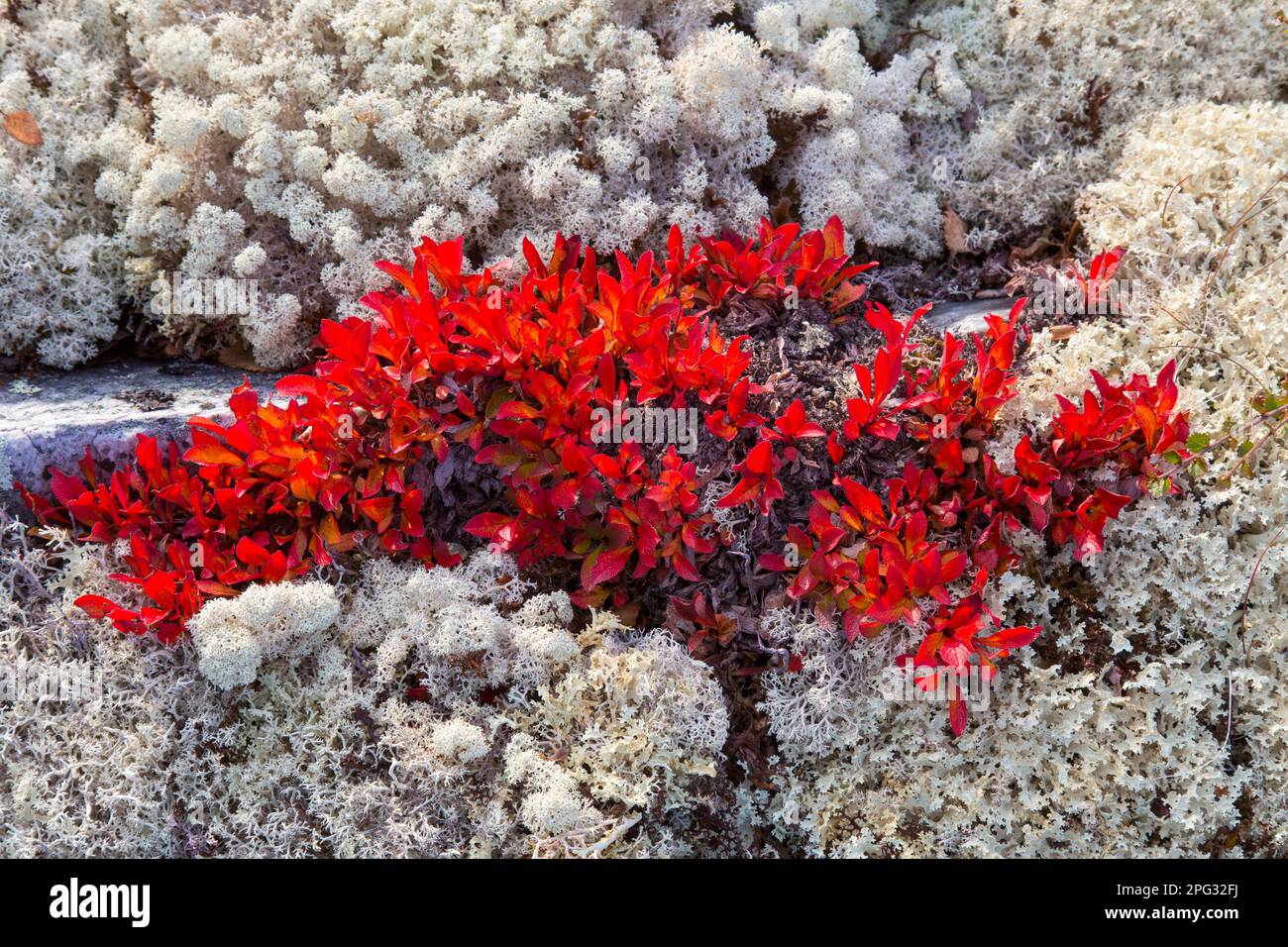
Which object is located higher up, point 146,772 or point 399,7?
point 399,7

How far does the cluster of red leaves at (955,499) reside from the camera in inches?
97.6

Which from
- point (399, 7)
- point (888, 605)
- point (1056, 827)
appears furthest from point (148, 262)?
point (1056, 827)

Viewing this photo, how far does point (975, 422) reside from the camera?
8.70 ft

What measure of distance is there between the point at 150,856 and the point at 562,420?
1.54 m

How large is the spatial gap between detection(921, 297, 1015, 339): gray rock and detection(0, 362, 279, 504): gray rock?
225 centimetres

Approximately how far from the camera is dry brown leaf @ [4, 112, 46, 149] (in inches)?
129

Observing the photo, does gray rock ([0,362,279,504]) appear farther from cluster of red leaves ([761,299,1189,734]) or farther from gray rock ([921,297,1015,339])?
gray rock ([921,297,1015,339])

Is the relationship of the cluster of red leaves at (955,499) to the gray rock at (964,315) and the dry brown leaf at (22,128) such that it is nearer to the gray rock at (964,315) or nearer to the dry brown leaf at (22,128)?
the gray rock at (964,315)

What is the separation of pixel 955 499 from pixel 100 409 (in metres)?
2.64

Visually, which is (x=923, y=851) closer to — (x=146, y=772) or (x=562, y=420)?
(x=562, y=420)

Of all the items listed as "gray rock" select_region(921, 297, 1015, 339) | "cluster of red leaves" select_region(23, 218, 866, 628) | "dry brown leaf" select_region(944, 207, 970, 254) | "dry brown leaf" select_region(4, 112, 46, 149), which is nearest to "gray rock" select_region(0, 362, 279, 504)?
"cluster of red leaves" select_region(23, 218, 866, 628)

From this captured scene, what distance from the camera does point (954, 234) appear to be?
3.49 m

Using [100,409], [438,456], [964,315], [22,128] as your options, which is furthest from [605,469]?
[22,128]

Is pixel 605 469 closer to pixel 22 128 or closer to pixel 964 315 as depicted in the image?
pixel 964 315
